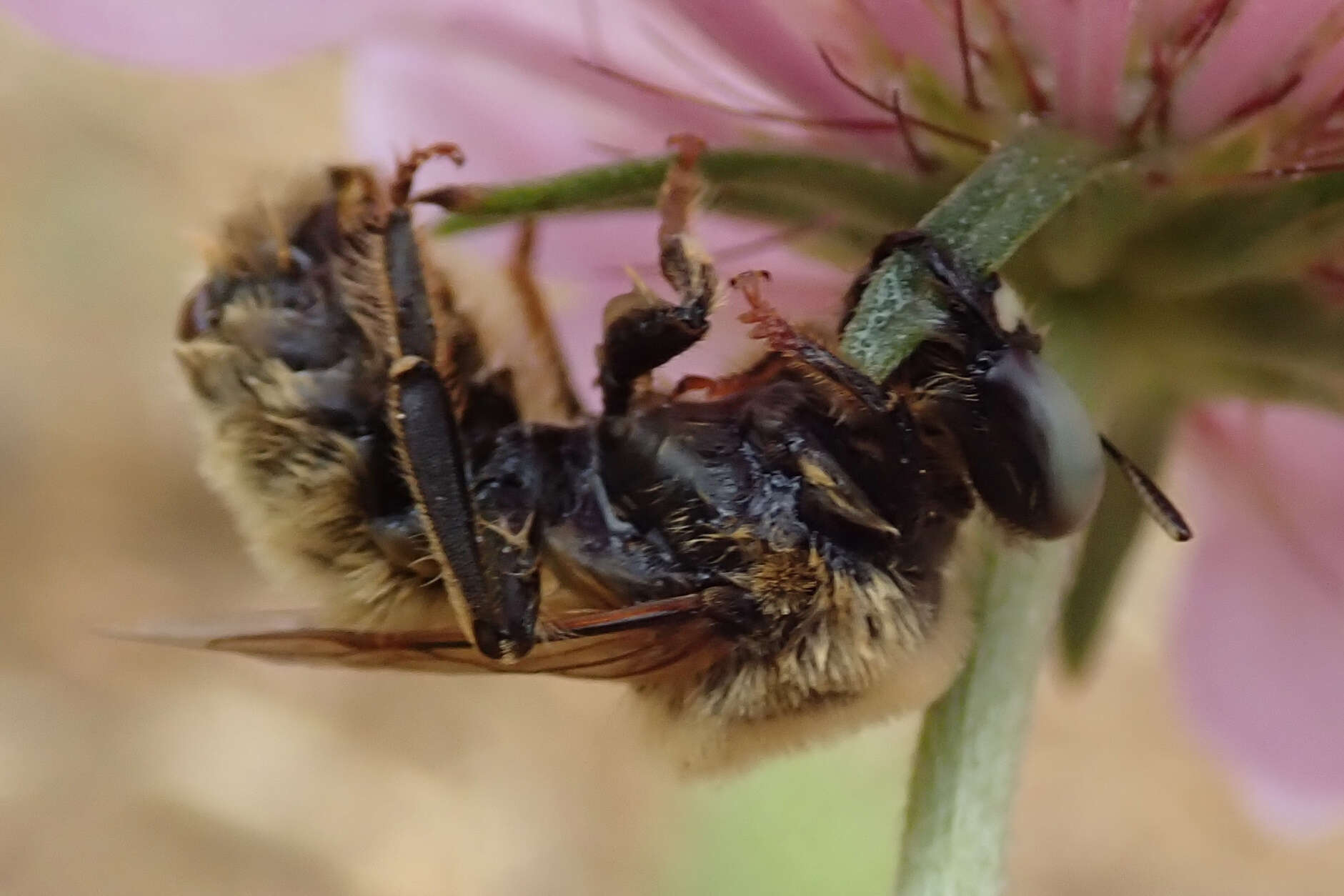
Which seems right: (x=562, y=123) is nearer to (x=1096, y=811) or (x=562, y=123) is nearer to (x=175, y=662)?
(x=175, y=662)

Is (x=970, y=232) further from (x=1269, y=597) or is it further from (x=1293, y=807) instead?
(x=1293, y=807)

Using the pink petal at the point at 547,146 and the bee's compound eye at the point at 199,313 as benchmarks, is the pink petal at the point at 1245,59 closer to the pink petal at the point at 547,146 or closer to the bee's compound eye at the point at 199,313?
the pink petal at the point at 547,146

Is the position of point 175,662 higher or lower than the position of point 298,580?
lower

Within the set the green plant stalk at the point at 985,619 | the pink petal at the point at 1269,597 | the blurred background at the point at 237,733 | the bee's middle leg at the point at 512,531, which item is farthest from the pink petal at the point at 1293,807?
the blurred background at the point at 237,733

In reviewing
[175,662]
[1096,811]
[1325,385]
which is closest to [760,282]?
[1325,385]

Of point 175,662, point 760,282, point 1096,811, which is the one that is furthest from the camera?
point 1096,811

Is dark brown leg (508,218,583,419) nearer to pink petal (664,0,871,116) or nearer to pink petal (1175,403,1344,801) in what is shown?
pink petal (664,0,871,116)
